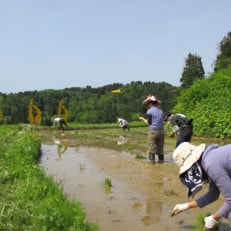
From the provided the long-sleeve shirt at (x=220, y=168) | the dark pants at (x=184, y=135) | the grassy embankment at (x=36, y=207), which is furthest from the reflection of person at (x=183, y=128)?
the long-sleeve shirt at (x=220, y=168)

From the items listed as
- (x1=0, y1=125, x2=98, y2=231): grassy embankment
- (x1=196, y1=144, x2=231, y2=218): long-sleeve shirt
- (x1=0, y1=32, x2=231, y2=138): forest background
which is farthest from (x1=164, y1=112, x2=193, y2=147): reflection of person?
(x1=0, y1=32, x2=231, y2=138): forest background

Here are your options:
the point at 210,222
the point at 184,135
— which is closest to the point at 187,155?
the point at 210,222

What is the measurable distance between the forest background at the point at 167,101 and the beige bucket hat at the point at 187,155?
554 inches

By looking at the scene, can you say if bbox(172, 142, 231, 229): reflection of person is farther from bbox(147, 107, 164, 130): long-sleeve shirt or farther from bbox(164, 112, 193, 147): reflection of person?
bbox(147, 107, 164, 130): long-sleeve shirt

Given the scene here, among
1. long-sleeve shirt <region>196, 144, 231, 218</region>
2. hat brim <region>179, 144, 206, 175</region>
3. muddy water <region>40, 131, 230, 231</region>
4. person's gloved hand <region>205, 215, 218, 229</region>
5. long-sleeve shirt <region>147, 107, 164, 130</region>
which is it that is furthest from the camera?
long-sleeve shirt <region>147, 107, 164, 130</region>

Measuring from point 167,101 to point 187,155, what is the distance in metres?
65.3

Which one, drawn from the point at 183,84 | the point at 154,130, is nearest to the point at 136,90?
the point at 183,84

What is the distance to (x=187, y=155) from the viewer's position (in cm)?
376

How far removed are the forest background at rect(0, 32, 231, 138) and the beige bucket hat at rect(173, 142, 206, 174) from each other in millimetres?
14064

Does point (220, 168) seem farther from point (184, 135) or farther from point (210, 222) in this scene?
point (184, 135)

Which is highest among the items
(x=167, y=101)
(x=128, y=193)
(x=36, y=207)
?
(x=167, y=101)

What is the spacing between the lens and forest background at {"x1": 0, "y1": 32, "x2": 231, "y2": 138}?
18422mm

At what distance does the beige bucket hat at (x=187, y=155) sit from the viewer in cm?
368

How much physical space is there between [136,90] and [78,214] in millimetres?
88578
